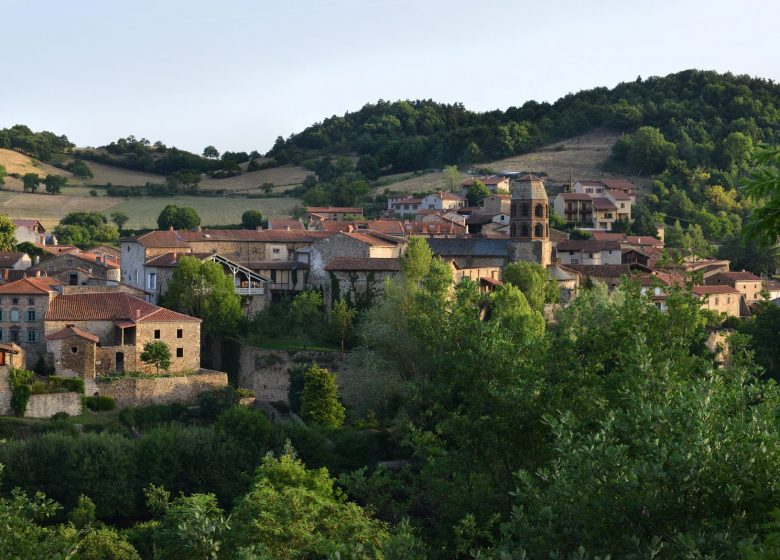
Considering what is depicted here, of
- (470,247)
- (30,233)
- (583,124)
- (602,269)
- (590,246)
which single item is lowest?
(602,269)

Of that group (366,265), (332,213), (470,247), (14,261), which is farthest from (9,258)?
(332,213)

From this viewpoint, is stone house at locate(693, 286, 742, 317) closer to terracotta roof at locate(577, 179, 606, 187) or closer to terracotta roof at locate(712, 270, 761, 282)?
terracotta roof at locate(712, 270, 761, 282)

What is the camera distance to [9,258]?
54.3m

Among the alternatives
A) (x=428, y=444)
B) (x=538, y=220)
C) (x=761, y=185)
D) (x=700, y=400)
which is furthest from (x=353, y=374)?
(x=761, y=185)

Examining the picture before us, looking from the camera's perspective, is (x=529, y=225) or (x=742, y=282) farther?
(x=742, y=282)

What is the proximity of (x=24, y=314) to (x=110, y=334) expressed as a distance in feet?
10.8

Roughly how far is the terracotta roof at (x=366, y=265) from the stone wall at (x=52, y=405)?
1295 cm

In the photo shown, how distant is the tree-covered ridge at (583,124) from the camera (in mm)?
105250

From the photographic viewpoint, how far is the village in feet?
130

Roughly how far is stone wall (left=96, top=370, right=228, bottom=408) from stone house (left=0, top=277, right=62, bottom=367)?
364 cm

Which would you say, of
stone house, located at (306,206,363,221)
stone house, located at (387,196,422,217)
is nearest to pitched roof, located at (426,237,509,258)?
stone house, located at (306,206,363,221)

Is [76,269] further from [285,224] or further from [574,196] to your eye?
[574,196]

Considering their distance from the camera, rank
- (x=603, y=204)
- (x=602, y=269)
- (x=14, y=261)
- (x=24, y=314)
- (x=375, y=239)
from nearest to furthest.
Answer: (x=24, y=314)
(x=375, y=239)
(x=14, y=261)
(x=602, y=269)
(x=603, y=204)

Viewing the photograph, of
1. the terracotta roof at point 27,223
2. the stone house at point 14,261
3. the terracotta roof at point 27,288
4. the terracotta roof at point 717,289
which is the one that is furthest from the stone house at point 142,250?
the terracotta roof at point 717,289
